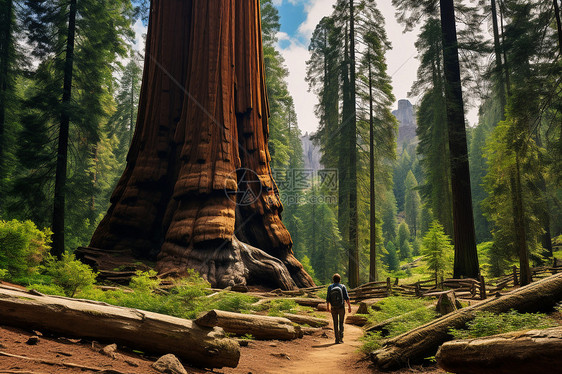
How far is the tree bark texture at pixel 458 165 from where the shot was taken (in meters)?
13.4

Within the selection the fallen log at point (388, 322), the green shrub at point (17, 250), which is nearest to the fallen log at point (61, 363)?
the fallen log at point (388, 322)

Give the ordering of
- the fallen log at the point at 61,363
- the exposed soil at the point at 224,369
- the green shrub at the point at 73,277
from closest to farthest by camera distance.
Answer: the fallen log at the point at 61,363
the exposed soil at the point at 224,369
the green shrub at the point at 73,277

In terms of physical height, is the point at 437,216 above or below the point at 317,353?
above

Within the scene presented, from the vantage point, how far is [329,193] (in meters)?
26.5

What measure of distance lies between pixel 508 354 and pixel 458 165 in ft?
42.7

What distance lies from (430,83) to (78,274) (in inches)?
1049

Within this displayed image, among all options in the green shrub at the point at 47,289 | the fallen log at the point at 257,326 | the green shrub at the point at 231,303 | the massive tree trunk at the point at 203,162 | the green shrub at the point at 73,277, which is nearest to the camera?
the green shrub at the point at 47,289

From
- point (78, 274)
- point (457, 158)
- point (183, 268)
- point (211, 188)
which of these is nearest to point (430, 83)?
point (457, 158)

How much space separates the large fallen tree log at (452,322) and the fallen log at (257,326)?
254cm

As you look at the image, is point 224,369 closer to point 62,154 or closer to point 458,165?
point 458,165

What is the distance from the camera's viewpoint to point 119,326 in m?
3.64

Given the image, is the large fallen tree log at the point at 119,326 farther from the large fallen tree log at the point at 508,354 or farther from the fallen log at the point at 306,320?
the fallen log at the point at 306,320

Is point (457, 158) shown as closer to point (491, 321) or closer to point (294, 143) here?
point (491, 321)

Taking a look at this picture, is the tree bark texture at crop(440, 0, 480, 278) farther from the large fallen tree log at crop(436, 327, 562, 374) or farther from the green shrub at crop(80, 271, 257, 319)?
the large fallen tree log at crop(436, 327, 562, 374)
